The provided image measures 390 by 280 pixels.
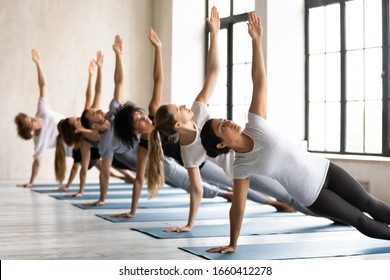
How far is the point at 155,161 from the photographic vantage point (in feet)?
13.7

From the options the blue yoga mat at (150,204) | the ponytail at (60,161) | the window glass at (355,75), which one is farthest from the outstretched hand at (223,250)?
the window glass at (355,75)

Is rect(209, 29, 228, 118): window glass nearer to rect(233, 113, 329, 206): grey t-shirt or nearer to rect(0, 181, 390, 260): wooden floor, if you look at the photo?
rect(0, 181, 390, 260): wooden floor

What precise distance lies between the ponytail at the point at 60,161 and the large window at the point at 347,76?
2.70m

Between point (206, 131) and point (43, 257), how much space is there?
3.54 ft

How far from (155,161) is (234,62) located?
4.53 m

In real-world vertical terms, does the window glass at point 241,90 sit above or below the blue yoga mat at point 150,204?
above

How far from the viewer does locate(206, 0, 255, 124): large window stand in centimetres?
830

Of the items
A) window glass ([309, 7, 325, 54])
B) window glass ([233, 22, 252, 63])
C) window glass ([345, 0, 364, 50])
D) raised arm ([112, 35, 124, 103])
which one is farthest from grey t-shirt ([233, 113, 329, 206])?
window glass ([233, 22, 252, 63])

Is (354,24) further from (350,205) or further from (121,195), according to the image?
(350,205)

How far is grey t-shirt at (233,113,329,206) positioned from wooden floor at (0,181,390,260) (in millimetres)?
449

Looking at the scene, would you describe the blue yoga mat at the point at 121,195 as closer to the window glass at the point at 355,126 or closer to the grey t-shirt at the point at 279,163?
the window glass at the point at 355,126


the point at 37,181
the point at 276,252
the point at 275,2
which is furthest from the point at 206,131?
the point at 37,181

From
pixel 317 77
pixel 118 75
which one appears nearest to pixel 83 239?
pixel 118 75

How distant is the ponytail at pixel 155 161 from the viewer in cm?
418
